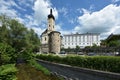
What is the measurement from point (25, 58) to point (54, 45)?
60.0 metres

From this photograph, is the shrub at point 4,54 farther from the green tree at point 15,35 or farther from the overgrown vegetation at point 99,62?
the green tree at point 15,35

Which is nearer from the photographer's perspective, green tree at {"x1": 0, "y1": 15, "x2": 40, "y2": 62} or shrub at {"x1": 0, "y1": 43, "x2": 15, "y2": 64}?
shrub at {"x1": 0, "y1": 43, "x2": 15, "y2": 64}

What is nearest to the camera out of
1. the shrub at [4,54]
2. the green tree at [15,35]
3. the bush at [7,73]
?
the bush at [7,73]

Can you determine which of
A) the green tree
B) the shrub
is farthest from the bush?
the green tree

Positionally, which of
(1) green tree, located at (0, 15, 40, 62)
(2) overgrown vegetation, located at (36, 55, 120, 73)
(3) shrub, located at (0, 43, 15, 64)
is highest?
(1) green tree, located at (0, 15, 40, 62)

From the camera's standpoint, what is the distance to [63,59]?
41.3 meters

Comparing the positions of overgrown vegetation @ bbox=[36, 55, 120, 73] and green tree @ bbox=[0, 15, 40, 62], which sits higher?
green tree @ bbox=[0, 15, 40, 62]

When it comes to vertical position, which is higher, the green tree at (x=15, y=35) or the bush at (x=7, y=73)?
the green tree at (x=15, y=35)

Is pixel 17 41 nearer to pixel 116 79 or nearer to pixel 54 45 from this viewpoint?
pixel 116 79

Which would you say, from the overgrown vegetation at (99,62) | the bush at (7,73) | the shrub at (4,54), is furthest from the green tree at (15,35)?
the bush at (7,73)

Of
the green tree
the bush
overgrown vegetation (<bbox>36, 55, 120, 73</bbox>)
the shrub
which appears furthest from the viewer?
the green tree

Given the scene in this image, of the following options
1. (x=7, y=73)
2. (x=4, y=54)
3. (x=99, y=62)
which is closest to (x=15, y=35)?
(x=4, y=54)

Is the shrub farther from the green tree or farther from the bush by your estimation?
the green tree

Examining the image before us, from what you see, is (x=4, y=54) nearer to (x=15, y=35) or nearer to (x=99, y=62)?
(x=99, y=62)
